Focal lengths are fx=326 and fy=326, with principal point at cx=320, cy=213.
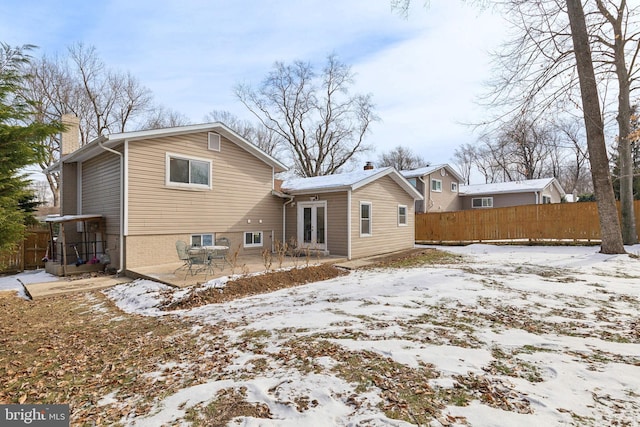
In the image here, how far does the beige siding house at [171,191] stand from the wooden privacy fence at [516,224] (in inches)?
420

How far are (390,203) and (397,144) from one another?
35697 millimetres

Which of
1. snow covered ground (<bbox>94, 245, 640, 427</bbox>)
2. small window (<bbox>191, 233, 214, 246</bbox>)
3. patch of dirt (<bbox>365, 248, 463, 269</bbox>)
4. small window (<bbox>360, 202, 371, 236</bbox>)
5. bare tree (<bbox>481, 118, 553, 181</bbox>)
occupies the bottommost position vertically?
snow covered ground (<bbox>94, 245, 640, 427</bbox>)

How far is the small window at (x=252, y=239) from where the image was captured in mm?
12375

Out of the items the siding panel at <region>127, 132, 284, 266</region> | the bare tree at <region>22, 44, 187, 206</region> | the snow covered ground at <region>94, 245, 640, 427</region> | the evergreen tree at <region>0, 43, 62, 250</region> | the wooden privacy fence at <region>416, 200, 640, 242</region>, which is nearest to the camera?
the snow covered ground at <region>94, 245, 640, 427</region>

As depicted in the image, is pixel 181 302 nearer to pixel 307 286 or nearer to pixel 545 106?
pixel 307 286

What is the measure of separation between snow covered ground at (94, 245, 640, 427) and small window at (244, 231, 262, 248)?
4.76m

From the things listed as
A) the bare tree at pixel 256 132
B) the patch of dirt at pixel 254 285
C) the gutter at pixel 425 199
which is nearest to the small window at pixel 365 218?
the patch of dirt at pixel 254 285

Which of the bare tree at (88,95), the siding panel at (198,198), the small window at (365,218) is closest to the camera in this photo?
the siding panel at (198,198)

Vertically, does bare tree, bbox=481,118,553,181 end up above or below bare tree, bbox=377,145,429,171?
below

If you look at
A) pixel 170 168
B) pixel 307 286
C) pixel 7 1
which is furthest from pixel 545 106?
pixel 7 1

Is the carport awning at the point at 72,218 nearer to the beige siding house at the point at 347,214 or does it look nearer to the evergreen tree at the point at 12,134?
the evergreen tree at the point at 12,134

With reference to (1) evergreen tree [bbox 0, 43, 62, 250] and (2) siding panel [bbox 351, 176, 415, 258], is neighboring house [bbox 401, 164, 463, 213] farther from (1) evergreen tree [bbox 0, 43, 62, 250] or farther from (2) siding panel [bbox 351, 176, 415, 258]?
(1) evergreen tree [bbox 0, 43, 62, 250]

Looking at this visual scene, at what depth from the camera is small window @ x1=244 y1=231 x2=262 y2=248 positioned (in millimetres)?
12375

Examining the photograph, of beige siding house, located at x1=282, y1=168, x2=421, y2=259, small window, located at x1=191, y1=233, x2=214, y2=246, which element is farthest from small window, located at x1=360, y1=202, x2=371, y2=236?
small window, located at x1=191, y1=233, x2=214, y2=246
